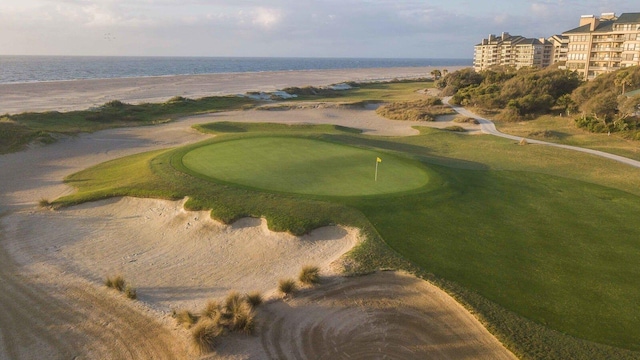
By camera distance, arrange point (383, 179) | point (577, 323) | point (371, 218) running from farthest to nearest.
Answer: point (383, 179), point (371, 218), point (577, 323)

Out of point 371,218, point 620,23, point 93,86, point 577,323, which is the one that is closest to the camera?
point 577,323

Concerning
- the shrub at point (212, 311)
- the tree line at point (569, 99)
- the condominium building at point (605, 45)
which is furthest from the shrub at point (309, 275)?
the condominium building at point (605, 45)

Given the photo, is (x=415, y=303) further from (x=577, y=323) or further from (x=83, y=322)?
(x=83, y=322)

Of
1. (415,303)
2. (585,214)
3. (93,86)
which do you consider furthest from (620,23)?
(93,86)

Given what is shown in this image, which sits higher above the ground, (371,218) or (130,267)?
(371,218)

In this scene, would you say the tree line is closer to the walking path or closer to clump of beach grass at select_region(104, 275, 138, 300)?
the walking path

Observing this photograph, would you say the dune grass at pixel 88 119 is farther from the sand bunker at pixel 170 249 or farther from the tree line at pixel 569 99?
the tree line at pixel 569 99
